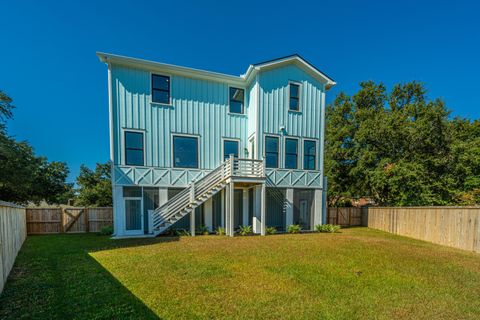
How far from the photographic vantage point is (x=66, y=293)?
3.93m

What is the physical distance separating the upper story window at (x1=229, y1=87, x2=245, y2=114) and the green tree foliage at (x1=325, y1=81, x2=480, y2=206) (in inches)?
380

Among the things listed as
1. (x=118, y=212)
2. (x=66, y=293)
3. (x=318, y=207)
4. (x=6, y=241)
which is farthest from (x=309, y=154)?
(x=6, y=241)

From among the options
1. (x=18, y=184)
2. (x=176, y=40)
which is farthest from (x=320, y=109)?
(x=18, y=184)

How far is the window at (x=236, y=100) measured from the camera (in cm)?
1244

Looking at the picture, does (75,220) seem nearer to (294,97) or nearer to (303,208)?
(303,208)

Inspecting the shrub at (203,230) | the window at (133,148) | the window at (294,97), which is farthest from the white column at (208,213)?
the window at (294,97)

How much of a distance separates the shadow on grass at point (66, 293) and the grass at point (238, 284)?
0.02 metres

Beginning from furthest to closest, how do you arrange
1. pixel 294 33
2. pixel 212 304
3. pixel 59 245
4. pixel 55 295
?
1. pixel 294 33
2. pixel 59 245
3. pixel 55 295
4. pixel 212 304

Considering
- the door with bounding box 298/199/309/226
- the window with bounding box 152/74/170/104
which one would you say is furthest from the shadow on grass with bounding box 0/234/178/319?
the door with bounding box 298/199/309/226

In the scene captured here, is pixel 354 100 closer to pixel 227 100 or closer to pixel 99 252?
pixel 227 100

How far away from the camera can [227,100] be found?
40.1 feet

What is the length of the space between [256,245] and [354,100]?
16.9 metres

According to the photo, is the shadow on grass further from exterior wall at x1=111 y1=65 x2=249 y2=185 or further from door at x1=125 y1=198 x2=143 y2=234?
exterior wall at x1=111 y1=65 x2=249 y2=185

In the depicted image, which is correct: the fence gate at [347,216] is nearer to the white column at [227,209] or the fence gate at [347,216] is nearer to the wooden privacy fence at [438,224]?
the wooden privacy fence at [438,224]
